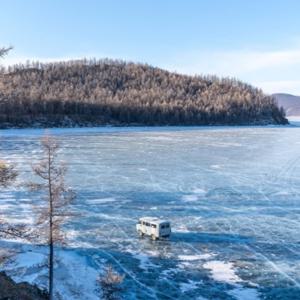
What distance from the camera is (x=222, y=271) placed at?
19781 mm

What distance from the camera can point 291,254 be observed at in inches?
857

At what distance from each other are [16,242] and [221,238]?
955 cm

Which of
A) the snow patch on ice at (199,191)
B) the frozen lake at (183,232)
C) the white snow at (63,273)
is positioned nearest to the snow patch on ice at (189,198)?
the frozen lake at (183,232)

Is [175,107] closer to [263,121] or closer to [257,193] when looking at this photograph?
[263,121]

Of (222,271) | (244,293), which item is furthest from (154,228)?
(244,293)

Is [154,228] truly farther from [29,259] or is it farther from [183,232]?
[29,259]

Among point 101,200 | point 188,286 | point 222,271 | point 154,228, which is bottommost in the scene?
point 188,286

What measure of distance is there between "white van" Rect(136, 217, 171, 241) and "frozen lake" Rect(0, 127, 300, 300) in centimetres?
41

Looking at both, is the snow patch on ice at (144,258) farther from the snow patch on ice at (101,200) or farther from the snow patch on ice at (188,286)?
A: the snow patch on ice at (101,200)

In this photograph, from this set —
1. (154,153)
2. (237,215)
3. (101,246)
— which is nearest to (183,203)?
(237,215)

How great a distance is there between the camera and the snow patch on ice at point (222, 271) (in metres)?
19.0

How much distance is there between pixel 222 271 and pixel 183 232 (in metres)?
5.38

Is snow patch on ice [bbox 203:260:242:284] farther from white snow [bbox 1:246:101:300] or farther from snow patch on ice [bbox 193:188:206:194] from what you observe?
snow patch on ice [bbox 193:188:206:194]

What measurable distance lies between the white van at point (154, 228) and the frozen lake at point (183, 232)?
1.36 ft
